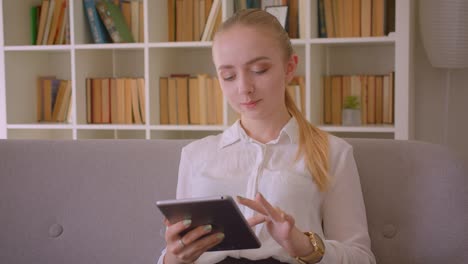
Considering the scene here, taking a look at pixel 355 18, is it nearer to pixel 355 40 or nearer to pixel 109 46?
pixel 355 40

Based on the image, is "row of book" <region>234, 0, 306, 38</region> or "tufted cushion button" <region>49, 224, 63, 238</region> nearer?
"tufted cushion button" <region>49, 224, 63, 238</region>

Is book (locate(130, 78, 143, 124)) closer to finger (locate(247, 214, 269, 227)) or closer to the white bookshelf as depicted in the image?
the white bookshelf

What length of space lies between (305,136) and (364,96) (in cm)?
183

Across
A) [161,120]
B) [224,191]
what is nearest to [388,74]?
[161,120]

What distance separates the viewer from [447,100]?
10.9 ft

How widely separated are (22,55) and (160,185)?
2.40m

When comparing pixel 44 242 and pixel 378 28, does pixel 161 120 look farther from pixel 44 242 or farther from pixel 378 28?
pixel 44 242

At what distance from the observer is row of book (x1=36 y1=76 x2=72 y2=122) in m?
3.82

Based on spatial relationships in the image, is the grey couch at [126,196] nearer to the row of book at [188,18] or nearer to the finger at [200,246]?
the finger at [200,246]

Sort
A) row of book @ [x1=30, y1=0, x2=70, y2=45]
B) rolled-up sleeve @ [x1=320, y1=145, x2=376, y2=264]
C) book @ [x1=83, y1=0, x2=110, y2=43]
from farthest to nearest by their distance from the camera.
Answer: row of book @ [x1=30, y1=0, x2=70, y2=45]
book @ [x1=83, y1=0, x2=110, y2=43]
rolled-up sleeve @ [x1=320, y1=145, x2=376, y2=264]

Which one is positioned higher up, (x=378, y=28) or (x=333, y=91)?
(x=378, y=28)

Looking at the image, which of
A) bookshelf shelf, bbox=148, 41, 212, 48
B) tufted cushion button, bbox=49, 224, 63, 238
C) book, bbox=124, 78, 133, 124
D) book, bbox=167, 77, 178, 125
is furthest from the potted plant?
tufted cushion button, bbox=49, 224, 63, 238

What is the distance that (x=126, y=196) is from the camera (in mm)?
1722

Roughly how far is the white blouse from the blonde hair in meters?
0.02
